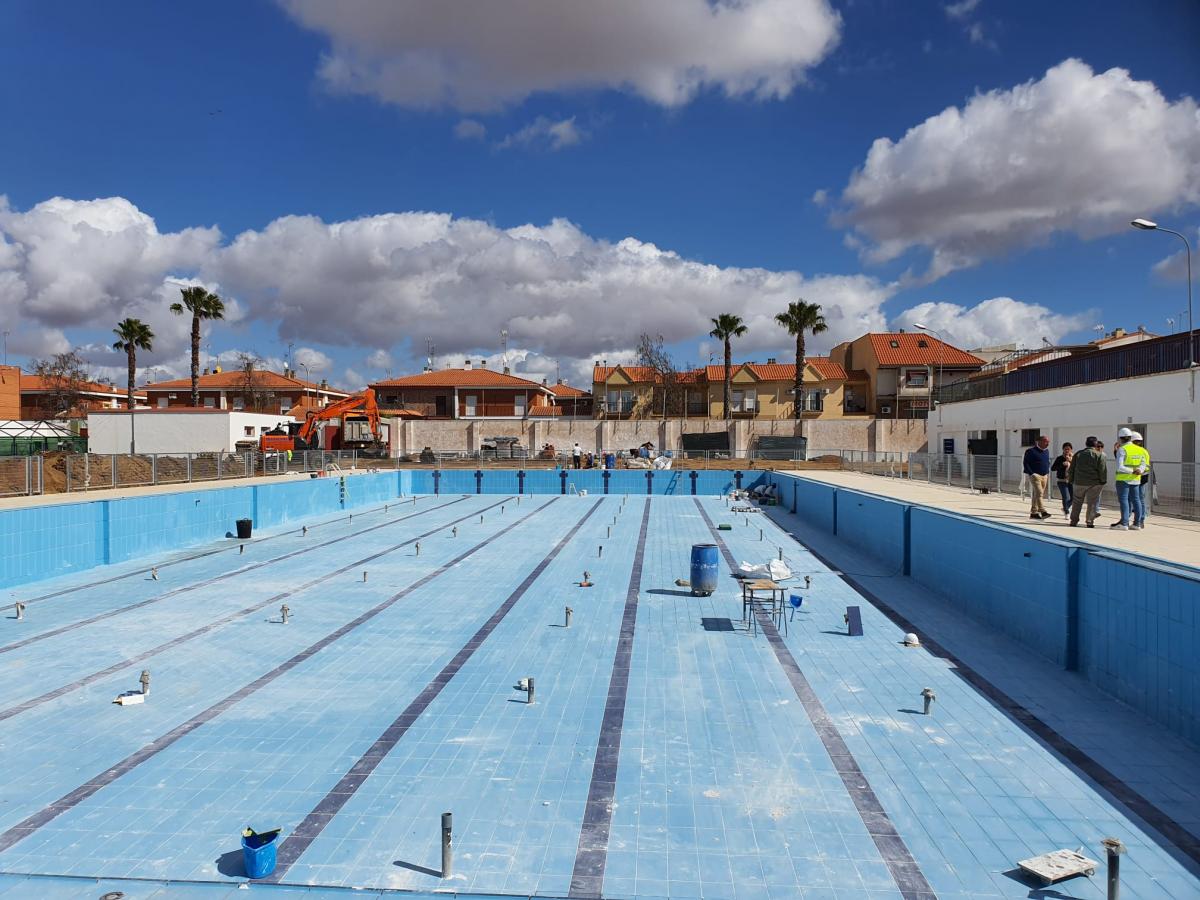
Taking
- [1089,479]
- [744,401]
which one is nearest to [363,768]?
[1089,479]

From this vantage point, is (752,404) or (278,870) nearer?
(278,870)

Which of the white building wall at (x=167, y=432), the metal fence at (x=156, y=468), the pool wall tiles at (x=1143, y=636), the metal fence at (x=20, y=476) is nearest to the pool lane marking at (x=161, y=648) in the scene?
the metal fence at (x=20, y=476)

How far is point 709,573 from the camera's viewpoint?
33.4 ft

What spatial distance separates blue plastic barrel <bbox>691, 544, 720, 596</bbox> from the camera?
10.2 meters

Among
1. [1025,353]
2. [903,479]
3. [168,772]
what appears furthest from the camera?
[1025,353]

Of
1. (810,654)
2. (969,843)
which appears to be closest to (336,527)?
(810,654)

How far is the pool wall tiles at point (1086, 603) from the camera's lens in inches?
210

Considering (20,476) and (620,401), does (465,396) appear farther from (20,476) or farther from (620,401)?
(20,476)

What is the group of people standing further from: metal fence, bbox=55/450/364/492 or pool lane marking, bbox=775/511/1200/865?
metal fence, bbox=55/450/364/492

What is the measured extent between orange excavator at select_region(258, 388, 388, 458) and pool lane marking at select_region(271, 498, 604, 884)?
26159mm

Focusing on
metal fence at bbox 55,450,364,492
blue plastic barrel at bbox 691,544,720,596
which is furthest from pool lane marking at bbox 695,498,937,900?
metal fence at bbox 55,450,364,492

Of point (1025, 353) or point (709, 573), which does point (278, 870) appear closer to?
point (709, 573)

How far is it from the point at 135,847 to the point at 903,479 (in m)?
21.2

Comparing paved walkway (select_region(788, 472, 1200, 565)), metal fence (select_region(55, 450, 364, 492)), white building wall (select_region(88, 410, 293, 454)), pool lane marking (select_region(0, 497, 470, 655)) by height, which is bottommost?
pool lane marking (select_region(0, 497, 470, 655))
